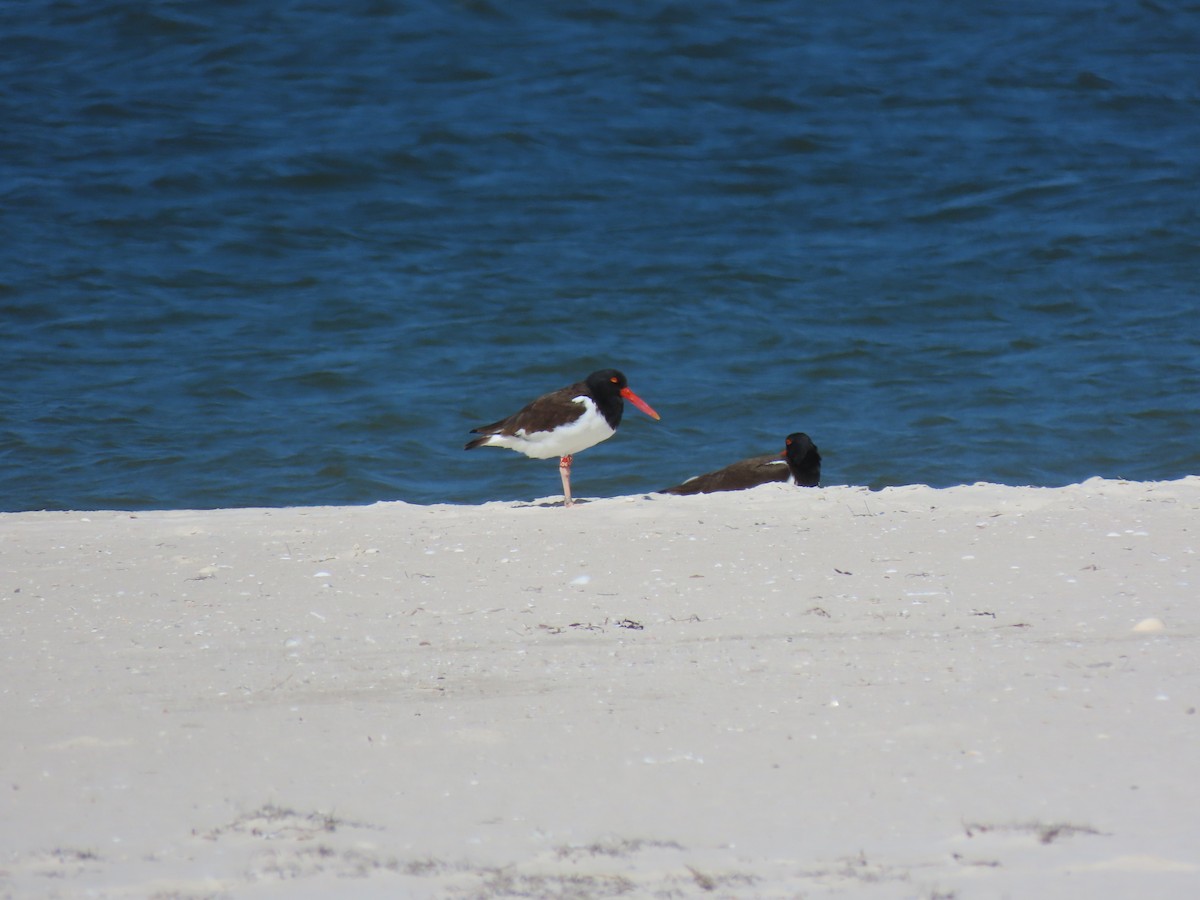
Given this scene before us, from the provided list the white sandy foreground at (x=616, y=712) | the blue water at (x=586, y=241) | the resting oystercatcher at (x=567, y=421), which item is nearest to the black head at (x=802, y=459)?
the blue water at (x=586, y=241)

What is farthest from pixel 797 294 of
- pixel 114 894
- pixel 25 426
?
pixel 114 894

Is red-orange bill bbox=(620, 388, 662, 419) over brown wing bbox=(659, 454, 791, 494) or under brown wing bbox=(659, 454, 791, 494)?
over

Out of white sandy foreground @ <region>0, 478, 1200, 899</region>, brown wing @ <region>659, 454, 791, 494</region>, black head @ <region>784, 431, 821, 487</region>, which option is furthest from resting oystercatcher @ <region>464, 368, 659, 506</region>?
white sandy foreground @ <region>0, 478, 1200, 899</region>

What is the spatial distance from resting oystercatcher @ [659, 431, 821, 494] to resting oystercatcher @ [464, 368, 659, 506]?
786 millimetres

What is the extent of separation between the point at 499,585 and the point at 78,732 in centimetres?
216

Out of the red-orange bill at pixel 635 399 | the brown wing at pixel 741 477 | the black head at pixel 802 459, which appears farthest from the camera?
the red-orange bill at pixel 635 399

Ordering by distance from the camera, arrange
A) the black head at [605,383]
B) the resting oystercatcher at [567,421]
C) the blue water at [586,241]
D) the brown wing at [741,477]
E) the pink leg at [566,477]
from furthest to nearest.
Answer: the blue water at [586,241], the brown wing at [741,477], the black head at [605,383], the resting oystercatcher at [567,421], the pink leg at [566,477]

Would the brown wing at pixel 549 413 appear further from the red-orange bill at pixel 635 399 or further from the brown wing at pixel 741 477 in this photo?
the brown wing at pixel 741 477

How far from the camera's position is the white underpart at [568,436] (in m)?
9.27

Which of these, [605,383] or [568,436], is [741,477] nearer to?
[605,383]

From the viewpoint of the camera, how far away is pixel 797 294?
15008 millimetres

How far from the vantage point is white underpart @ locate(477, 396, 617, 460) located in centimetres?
927

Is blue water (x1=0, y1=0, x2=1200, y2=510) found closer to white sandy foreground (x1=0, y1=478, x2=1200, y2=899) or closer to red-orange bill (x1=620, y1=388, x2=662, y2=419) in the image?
red-orange bill (x1=620, y1=388, x2=662, y2=419)

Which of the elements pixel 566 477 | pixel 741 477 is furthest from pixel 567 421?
pixel 741 477
